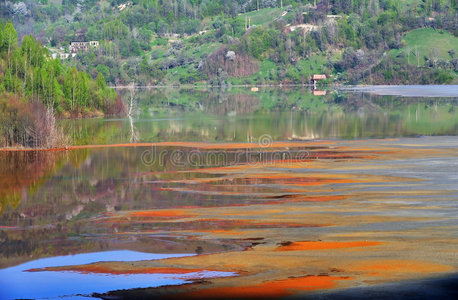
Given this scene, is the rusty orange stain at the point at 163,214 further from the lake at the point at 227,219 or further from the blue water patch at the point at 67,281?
the blue water patch at the point at 67,281

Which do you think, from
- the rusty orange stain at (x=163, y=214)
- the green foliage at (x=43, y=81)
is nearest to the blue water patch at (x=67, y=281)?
the rusty orange stain at (x=163, y=214)

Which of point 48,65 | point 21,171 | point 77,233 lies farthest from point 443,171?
point 48,65

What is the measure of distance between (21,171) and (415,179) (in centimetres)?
1939

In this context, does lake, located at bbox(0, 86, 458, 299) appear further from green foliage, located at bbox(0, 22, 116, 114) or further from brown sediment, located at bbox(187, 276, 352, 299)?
green foliage, located at bbox(0, 22, 116, 114)

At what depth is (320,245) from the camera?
2073 cm

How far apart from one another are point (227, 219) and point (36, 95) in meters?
41.7

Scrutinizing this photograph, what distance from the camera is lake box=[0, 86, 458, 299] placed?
59.0 ft

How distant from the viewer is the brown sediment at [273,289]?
16.7 metres

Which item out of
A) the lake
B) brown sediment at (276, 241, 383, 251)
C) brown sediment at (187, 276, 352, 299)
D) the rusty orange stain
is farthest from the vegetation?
brown sediment at (187, 276, 352, 299)

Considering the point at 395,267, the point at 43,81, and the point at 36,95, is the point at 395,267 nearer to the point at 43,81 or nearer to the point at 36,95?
Result: the point at 36,95

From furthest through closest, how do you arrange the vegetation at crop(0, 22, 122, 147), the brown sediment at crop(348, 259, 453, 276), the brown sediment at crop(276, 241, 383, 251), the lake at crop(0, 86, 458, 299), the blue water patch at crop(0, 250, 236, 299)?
the vegetation at crop(0, 22, 122, 147) → the brown sediment at crop(276, 241, 383, 251) → the brown sediment at crop(348, 259, 453, 276) → the lake at crop(0, 86, 458, 299) → the blue water patch at crop(0, 250, 236, 299)

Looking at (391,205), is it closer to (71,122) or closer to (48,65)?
(71,122)

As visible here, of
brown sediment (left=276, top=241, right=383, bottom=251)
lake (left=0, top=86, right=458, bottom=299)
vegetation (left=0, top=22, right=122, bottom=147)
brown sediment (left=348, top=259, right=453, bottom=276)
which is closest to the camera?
lake (left=0, top=86, right=458, bottom=299)

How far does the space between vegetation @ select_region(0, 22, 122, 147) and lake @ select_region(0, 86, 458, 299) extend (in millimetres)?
2487
